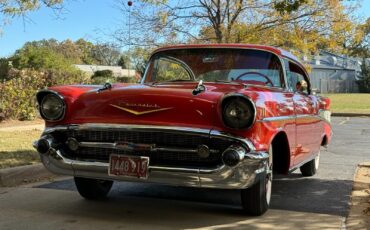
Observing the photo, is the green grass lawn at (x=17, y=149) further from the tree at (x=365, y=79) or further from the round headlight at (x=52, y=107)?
the tree at (x=365, y=79)

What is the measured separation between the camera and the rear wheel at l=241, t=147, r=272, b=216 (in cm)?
496

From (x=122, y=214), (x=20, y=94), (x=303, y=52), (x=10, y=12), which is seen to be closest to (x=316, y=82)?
(x=303, y=52)

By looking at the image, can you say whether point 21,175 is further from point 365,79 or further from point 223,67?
point 365,79

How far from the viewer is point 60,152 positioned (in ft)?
16.1

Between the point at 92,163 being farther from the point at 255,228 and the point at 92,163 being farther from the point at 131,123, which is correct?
the point at 255,228

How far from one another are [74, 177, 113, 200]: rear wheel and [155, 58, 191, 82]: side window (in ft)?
4.54

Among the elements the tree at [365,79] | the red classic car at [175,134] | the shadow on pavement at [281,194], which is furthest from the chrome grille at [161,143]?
the tree at [365,79]

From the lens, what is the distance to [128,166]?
4.64 m

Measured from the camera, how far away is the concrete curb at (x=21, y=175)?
674 centimetres

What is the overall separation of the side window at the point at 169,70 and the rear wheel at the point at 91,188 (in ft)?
4.54

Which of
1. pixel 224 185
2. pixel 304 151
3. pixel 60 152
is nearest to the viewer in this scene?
pixel 224 185

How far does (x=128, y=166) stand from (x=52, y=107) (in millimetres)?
1025

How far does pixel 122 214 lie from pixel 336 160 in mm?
5302

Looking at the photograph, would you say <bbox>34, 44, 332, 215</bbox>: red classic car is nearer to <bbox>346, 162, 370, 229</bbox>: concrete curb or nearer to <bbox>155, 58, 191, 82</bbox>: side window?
<bbox>155, 58, 191, 82</bbox>: side window
